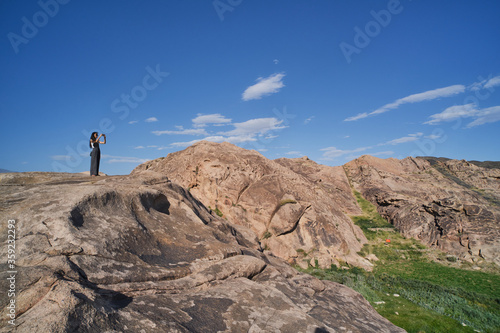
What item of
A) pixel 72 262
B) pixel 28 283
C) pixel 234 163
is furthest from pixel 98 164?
pixel 234 163

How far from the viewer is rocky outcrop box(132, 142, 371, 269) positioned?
21.8 meters

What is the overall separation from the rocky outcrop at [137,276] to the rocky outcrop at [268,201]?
11442 millimetres

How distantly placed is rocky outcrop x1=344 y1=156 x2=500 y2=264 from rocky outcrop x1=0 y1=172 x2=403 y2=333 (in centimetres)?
2344

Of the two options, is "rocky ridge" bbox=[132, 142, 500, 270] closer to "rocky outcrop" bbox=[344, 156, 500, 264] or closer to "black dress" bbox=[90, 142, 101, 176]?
"rocky outcrop" bbox=[344, 156, 500, 264]

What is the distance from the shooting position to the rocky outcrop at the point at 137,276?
13.2 feet

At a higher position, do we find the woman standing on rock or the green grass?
the woman standing on rock

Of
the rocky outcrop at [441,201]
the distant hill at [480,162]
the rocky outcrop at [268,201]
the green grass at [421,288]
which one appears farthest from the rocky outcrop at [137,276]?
the distant hill at [480,162]

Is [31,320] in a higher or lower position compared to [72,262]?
lower

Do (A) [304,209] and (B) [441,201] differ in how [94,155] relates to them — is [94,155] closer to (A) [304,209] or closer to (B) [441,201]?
(A) [304,209]

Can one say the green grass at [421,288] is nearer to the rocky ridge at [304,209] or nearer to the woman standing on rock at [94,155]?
the rocky ridge at [304,209]

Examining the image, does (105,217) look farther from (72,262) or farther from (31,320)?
Answer: (31,320)

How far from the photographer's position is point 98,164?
12852mm

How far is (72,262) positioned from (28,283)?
98 centimetres

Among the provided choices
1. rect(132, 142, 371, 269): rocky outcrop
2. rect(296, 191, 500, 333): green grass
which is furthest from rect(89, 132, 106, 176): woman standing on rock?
rect(296, 191, 500, 333): green grass
